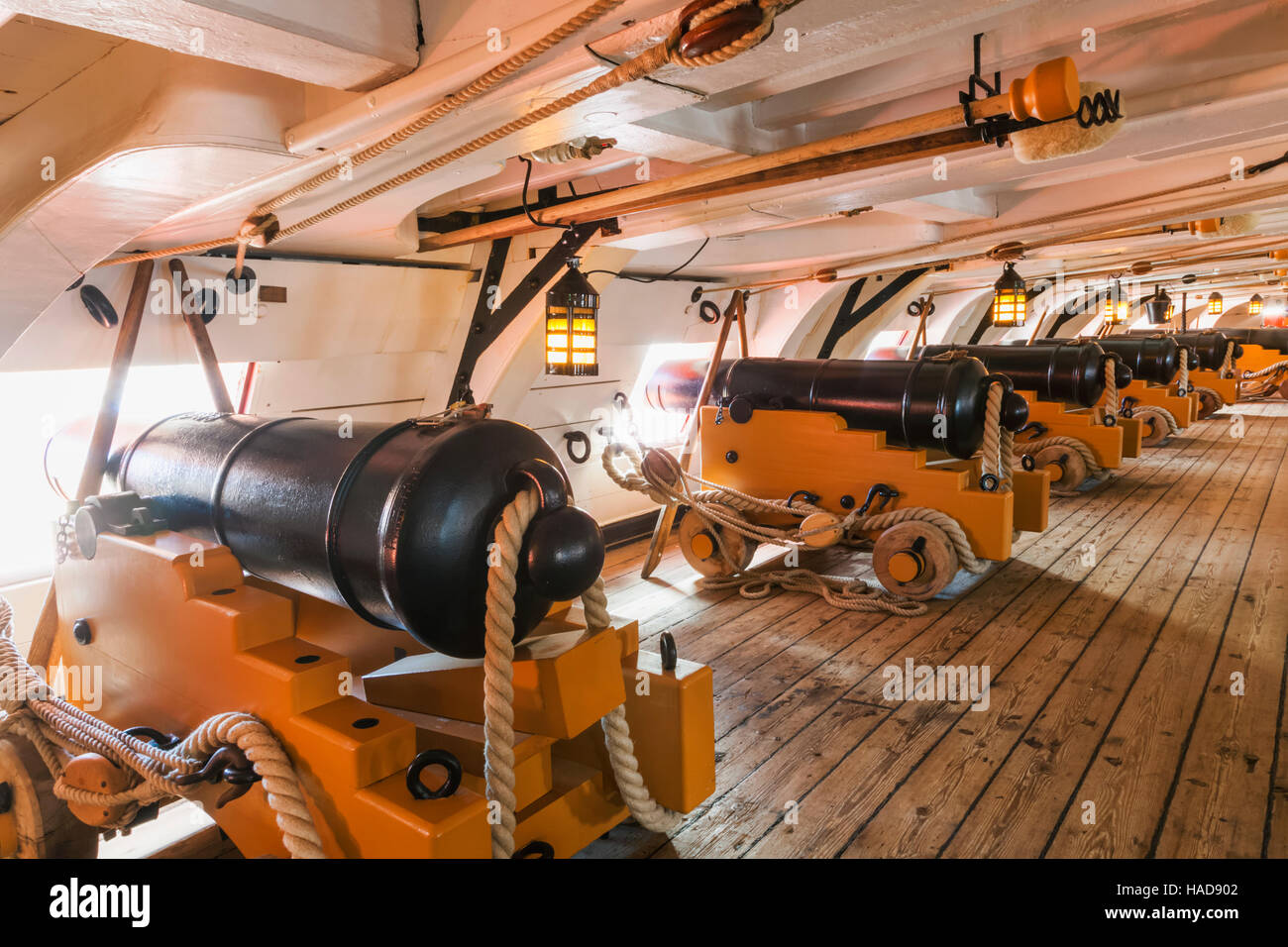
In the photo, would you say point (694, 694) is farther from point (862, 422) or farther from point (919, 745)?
point (862, 422)

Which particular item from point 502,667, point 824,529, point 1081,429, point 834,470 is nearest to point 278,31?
point 502,667

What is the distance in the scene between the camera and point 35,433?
3.58 m

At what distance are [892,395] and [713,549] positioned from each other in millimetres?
1149

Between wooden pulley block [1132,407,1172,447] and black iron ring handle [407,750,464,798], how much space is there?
8.46 meters

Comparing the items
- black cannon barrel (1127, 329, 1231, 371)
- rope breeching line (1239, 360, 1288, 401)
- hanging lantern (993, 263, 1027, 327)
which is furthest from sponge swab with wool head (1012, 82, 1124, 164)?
rope breeching line (1239, 360, 1288, 401)

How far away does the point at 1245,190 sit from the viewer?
376 centimetres

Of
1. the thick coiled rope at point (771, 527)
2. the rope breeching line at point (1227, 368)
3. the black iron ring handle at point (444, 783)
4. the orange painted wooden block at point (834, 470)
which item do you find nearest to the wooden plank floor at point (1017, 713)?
the thick coiled rope at point (771, 527)

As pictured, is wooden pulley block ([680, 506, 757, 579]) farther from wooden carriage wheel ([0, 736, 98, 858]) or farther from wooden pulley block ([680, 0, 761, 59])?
wooden pulley block ([680, 0, 761, 59])

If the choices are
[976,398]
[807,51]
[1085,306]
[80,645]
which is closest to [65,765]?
[80,645]

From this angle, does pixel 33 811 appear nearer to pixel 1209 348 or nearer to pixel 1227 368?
pixel 1209 348

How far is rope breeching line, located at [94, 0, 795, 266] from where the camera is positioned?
3.96 feet

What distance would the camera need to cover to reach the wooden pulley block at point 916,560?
12.6 feet

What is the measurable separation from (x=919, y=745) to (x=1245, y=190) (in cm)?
295

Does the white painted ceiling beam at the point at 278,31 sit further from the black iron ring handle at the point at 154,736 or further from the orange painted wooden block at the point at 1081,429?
the orange painted wooden block at the point at 1081,429
